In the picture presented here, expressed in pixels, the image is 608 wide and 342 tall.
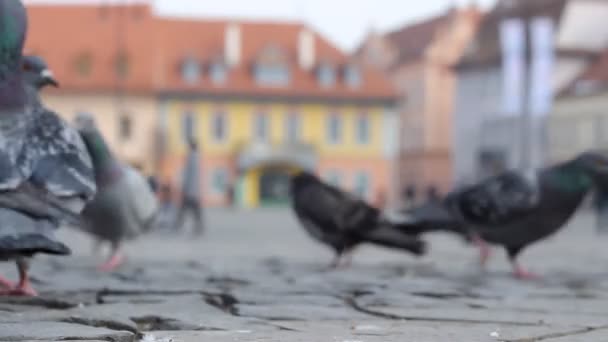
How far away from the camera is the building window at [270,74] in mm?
58594

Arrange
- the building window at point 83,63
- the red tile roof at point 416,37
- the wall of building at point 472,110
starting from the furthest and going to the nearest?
the red tile roof at point 416,37 < the wall of building at point 472,110 < the building window at point 83,63

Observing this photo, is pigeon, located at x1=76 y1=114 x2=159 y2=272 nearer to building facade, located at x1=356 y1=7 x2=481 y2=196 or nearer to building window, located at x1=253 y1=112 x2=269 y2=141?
building window, located at x1=253 y1=112 x2=269 y2=141

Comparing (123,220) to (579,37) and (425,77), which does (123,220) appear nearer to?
(579,37)

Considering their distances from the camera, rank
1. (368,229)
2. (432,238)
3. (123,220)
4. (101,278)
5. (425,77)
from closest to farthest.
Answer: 1. (101,278)
2. (123,220)
3. (368,229)
4. (432,238)
5. (425,77)

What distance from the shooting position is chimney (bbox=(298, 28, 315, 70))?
5953cm

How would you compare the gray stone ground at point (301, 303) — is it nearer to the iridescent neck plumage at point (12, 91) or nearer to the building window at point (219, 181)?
the iridescent neck plumage at point (12, 91)

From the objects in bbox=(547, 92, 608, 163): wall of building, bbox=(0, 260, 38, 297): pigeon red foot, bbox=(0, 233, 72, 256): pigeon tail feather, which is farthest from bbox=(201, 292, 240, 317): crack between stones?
bbox=(547, 92, 608, 163): wall of building

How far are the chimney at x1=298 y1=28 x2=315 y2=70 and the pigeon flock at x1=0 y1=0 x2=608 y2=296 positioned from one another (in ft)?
158

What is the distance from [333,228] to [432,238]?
9531 millimetres

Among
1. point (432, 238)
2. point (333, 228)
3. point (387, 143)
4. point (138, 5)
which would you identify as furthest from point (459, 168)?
point (333, 228)

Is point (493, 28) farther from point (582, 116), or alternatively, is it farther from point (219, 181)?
point (219, 181)

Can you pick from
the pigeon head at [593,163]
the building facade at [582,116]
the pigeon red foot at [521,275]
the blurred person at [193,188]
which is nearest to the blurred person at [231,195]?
the building facade at [582,116]

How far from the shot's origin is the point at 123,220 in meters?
9.80

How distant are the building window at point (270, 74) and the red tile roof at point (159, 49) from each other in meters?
0.32
